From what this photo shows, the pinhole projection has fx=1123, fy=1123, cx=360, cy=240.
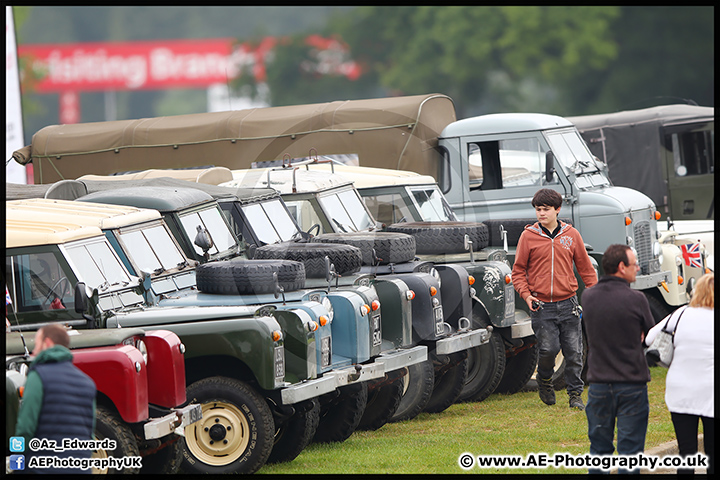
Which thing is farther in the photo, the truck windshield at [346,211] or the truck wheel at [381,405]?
the truck windshield at [346,211]

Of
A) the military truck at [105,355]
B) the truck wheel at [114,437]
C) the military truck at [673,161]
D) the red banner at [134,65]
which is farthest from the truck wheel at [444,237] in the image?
the red banner at [134,65]

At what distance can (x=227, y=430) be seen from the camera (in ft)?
27.1

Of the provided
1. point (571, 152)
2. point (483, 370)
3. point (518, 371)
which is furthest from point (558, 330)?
point (571, 152)

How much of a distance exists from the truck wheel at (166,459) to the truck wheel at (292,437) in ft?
4.02

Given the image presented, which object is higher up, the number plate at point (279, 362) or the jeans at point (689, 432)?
the number plate at point (279, 362)

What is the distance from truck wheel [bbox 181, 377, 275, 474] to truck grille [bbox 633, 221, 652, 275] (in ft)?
23.4

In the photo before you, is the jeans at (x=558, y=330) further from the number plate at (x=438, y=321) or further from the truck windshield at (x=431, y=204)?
the truck windshield at (x=431, y=204)

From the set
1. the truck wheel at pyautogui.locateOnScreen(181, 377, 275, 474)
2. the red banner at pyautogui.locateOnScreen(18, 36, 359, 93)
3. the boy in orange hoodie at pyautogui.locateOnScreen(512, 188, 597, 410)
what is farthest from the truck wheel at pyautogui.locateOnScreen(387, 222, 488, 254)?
the red banner at pyautogui.locateOnScreen(18, 36, 359, 93)

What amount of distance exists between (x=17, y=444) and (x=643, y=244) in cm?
946

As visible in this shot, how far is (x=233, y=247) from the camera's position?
1083cm

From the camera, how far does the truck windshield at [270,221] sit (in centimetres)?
1134

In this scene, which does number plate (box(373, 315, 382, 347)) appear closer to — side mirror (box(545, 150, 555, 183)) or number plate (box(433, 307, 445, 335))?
number plate (box(433, 307, 445, 335))

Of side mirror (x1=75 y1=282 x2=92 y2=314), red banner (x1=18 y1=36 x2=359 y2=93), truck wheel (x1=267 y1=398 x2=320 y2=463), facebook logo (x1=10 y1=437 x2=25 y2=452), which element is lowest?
truck wheel (x1=267 y1=398 x2=320 y2=463)

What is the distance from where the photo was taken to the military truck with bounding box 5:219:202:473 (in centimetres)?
714
